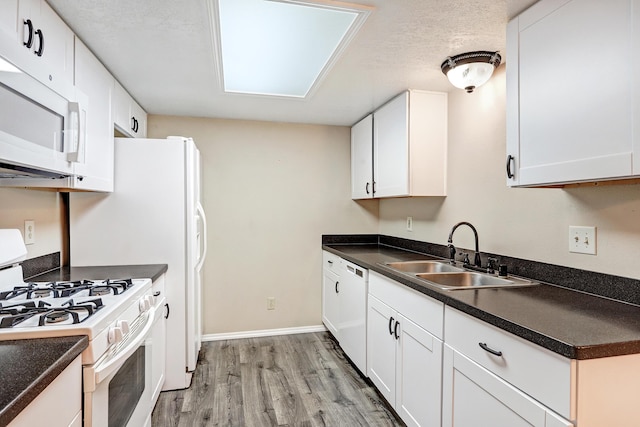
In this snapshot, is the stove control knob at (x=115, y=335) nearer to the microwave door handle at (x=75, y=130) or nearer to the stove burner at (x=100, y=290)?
the stove burner at (x=100, y=290)

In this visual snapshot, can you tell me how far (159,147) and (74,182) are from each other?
28.8 inches

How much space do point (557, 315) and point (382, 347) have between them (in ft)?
3.80

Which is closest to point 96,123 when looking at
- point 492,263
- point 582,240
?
point 492,263

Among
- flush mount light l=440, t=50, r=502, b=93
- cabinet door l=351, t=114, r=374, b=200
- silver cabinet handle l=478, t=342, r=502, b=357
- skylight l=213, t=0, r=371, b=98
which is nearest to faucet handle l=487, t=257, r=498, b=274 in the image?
silver cabinet handle l=478, t=342, r=502, b=357

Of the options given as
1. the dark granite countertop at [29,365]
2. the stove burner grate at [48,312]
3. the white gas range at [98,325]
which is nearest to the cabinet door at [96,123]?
the white gas range at [98,325]

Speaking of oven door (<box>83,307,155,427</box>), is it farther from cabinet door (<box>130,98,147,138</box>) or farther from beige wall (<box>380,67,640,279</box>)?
beige wall (<box>380,67,640,279</box>)

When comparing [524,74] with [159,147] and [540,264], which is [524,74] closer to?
[540,264]

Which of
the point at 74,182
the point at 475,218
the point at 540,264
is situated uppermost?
the point at 74,182

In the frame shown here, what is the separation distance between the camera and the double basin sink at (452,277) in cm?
181

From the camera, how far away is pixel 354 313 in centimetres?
270

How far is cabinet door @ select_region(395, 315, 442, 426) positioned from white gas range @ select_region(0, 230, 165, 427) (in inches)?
50.7

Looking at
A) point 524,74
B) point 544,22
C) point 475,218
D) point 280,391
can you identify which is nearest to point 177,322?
point 280,391

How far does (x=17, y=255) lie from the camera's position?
1708mm

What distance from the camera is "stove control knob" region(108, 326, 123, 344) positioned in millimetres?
1282
